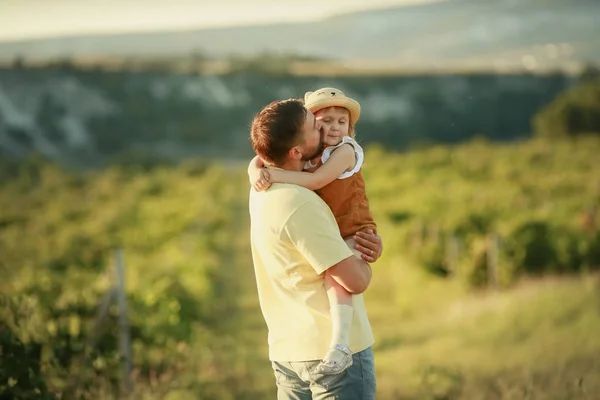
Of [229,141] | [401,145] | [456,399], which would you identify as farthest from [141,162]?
[456,399]

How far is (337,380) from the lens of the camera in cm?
250

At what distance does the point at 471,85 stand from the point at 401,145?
4.87 metres

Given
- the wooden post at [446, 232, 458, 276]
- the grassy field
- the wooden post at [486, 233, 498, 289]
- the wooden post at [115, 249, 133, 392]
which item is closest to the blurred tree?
the wooden post at [446, 232, 458, 276]

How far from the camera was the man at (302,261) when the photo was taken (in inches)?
97.0

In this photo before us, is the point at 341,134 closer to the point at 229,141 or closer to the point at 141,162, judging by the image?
the point at 141,162

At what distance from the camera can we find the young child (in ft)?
8.07

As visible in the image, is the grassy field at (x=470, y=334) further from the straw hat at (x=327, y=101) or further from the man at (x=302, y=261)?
the straw hat at (x=327, y=101)

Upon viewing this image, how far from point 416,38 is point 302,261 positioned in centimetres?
5195

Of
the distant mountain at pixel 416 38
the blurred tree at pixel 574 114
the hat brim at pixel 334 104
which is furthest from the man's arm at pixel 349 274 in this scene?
the distant mountain at pixel 416 38

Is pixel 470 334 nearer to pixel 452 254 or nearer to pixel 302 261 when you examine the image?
pixel 452 254

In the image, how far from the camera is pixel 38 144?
4147 centimetres

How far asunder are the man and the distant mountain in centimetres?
4418

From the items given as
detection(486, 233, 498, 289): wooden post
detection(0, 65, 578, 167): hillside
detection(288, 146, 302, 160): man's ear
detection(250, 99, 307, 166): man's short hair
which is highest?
detection(0, 65, 578, 167): hillside

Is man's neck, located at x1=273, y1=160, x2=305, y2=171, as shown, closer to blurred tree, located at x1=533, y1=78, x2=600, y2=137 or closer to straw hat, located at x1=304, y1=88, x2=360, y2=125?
straw hat, located at x1=304, y1=88, x2=360, y2=125
